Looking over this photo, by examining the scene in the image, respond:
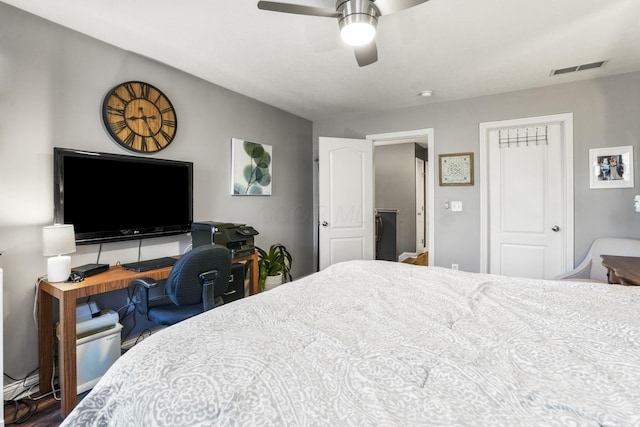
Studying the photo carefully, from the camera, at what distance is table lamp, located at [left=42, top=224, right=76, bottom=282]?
6.10 ft

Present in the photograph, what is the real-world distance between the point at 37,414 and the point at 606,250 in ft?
14.7

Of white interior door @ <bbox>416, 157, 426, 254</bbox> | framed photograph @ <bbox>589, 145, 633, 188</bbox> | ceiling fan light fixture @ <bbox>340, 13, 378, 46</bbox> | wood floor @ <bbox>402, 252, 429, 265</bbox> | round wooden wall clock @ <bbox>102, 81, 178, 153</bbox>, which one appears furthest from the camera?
white interior door @ <bbox>416, 157, 426, 254</bbox>

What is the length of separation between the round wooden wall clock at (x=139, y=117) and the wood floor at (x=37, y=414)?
1797mm

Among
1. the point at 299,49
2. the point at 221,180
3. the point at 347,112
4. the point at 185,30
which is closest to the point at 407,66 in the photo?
the point at 299,49

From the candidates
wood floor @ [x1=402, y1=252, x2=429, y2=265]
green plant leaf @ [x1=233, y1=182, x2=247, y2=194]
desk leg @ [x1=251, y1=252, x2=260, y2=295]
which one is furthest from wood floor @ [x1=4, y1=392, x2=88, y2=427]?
wood floor @ [x1=402, y1=252, x2=429, y2=265]

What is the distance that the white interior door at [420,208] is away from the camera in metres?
6.37

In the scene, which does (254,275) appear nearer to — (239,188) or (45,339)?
(239,188)

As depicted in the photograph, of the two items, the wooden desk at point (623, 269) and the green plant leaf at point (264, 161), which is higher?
the green plant leaf at point (264, 161)

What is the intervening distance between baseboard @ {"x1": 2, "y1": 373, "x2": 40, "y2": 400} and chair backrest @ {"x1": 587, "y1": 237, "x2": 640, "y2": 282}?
441 centimetres

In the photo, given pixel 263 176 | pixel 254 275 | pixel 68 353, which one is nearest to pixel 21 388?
pixel 68 353

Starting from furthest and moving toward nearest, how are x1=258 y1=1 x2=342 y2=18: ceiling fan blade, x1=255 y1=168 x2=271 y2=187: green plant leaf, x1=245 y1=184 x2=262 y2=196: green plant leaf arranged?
x1=255 y1=168 x2=271 y2=187: green plant leaf, x1=245 y1=184 x2=262 y2=196: green plant leaf, x1=258 y1=1 x2=342 y2=18: ceiling fan blade

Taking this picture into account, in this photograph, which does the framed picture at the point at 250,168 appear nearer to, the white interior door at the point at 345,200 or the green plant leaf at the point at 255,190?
the green plant leaf at the point at 255,190

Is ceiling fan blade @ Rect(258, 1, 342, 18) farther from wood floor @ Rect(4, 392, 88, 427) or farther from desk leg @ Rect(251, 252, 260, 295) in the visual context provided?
wood floor @ Rect(4, 392, 88, 427)

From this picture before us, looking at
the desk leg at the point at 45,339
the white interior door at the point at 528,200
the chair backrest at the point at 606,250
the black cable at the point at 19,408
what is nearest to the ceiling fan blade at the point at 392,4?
the white interior door at the point at 528,200
